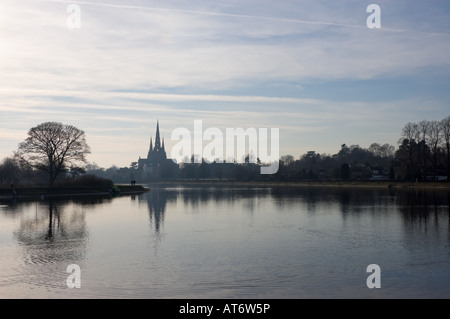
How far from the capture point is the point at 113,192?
85.8 m

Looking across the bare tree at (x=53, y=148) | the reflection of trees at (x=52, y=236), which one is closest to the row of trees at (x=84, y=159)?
the bare tree at (x=53, y=148)

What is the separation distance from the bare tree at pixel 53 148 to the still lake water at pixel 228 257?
46387 millimetres

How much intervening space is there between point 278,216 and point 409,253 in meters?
18.3

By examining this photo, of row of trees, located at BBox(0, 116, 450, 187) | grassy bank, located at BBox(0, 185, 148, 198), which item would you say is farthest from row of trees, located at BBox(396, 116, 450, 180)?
grassy bank, located at BBox(0, 185, 148, 198)

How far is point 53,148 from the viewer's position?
81000mm

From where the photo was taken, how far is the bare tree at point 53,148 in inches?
3109

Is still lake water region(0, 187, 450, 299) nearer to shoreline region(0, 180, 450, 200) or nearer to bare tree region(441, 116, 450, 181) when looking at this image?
shoreline region(0, 180, 450, 200)

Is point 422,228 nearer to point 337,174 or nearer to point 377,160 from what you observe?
point 337,174

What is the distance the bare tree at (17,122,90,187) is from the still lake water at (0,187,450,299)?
46.4 meters

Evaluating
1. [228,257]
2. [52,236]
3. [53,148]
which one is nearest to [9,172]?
[53,148]

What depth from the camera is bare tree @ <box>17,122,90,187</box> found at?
259ft

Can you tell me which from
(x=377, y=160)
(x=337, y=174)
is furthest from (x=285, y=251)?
(x=377, y=160)

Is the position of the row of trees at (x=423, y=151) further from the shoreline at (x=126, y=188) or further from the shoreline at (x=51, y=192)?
the shoreline at (x=51, y=192)
